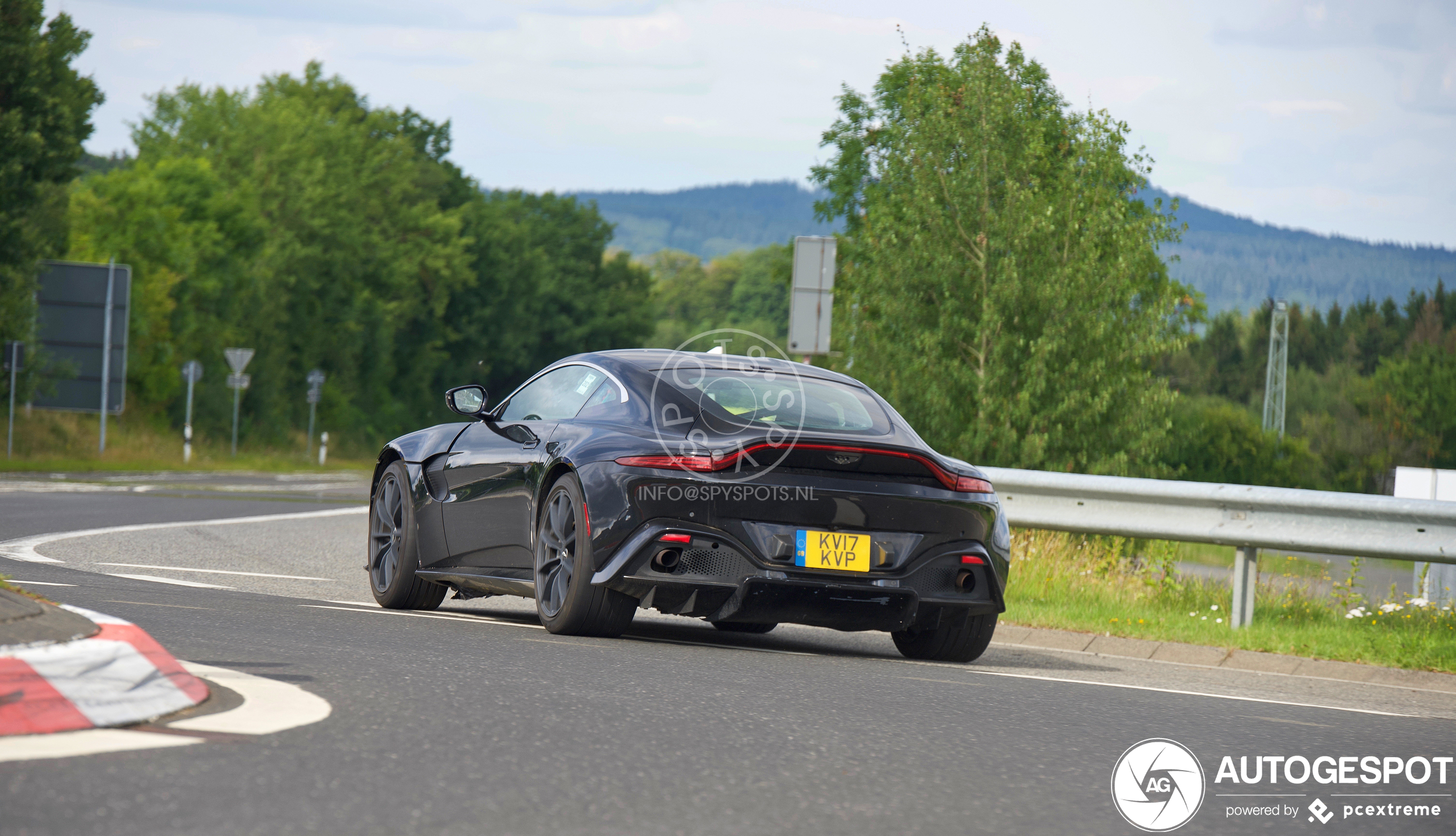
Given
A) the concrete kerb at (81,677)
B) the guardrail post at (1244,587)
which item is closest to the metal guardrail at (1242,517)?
the guardrail post at (1244,587)

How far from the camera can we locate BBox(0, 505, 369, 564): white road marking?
38.3ft

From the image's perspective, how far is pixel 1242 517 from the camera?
32.2ft

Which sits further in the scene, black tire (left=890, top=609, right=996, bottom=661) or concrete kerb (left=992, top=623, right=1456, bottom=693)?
concrete kerb (left=992, top=623, right=1456, bottom=693)

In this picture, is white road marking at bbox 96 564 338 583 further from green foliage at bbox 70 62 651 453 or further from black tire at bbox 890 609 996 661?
green foliage at bbox 70 62 651 453

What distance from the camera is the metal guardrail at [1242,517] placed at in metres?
9.27

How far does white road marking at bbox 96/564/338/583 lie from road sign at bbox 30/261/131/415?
2463 centimetres

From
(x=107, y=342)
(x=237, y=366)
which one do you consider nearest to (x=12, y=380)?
(x=107, y=342)

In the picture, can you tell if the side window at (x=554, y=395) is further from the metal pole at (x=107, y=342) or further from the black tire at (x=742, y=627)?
the metal pole at (x=107, y=342)

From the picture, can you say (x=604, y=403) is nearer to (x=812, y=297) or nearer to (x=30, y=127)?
(x=812, y=297)

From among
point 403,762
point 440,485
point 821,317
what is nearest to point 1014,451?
point 821,317

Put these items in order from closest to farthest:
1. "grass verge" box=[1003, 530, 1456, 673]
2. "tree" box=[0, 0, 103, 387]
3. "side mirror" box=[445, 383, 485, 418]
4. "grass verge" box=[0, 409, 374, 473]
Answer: "side mirror" box=[445, 383, 485, 418], "grass verge" box=[1003, 530, 1456, 673], "tree" box=[0, 0, 103, 387], "grass verge" box=[0, 409, 374, 473]

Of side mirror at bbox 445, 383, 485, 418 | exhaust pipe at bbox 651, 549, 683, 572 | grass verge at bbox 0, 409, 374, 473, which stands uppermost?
side mirror at bbox 445, 383, 485, 418

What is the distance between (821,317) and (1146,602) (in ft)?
25.0

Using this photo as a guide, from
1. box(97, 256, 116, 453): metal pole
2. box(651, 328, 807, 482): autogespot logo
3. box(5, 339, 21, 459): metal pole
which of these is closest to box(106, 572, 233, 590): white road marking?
box(651, 328, 807, 482): autogespot logo
